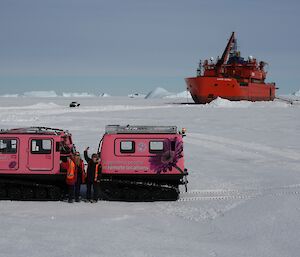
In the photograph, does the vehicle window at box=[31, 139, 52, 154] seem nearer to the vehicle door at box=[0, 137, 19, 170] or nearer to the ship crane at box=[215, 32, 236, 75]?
the vehicle door at box=[0, 137, 19, 170]

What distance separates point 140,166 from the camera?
11.1 meters

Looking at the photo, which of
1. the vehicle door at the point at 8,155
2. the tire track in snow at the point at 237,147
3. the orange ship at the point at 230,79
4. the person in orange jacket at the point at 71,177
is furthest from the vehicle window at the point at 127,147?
the orange ship at the point at 230,79

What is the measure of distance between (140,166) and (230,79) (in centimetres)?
4852

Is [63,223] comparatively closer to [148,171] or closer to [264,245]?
[148,171]

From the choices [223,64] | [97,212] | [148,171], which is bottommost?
[97,212]

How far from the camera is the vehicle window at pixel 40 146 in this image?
438 inches

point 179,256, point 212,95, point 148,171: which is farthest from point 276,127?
point 212,95

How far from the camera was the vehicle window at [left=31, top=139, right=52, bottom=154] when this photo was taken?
36.5 feet

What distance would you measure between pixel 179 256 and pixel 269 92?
67.0m

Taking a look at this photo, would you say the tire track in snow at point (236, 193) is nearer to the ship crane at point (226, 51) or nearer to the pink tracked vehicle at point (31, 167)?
the pink tracked vehicle at point (31, 167)

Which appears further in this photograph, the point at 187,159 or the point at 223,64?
the point at 223,64

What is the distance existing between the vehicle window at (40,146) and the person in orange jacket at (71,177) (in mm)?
776

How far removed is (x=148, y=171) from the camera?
36.4 ft

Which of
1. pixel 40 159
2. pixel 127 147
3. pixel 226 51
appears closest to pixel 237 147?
pixel 127 147
